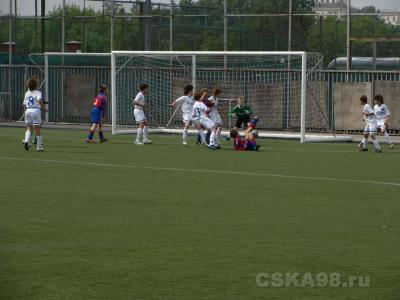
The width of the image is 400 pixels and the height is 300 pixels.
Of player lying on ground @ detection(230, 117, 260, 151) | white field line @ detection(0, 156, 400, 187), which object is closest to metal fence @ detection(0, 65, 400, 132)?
player lying on ground @ detection(230, 117, 260, 151)

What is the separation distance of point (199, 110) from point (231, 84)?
9.01m

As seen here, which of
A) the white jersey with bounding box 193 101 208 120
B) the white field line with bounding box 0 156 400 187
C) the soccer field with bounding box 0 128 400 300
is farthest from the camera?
the white jersey with bounding box 193 101 208 120

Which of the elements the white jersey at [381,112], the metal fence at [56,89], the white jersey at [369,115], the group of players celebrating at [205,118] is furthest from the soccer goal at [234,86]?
the white jersey at [369,115]

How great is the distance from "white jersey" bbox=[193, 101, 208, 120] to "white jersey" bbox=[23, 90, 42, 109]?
4.61 m

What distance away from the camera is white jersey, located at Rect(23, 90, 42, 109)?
90.1ft

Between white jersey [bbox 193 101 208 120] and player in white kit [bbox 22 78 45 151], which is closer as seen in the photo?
player in white kit [bbox 22 78 45 151]

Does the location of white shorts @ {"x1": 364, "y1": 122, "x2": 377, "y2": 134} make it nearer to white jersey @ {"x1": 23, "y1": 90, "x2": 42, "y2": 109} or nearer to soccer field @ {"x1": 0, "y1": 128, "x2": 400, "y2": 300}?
soccer field @ {"x1": 0, "y1": 128, "x2": 400, "y2": 300}

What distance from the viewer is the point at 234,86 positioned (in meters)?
39.0

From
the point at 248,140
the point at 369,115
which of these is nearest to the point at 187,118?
the point at 248,140

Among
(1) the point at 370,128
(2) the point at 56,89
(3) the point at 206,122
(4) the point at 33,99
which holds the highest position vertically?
(2) the point at 56,89

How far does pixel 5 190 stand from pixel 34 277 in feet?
25.4

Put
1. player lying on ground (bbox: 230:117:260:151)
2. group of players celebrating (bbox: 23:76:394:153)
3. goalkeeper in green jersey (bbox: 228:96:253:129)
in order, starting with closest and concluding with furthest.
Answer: group of players celebrating (bbox: 23:76:394:153) → player lying on ground (bbox: 230:117:260:151) → goalkeeper in green jersey (bbox: 228:96:253:129)

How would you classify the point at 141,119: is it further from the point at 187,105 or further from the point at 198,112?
the point at 198,112

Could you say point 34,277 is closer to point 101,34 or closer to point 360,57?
point 360,57
